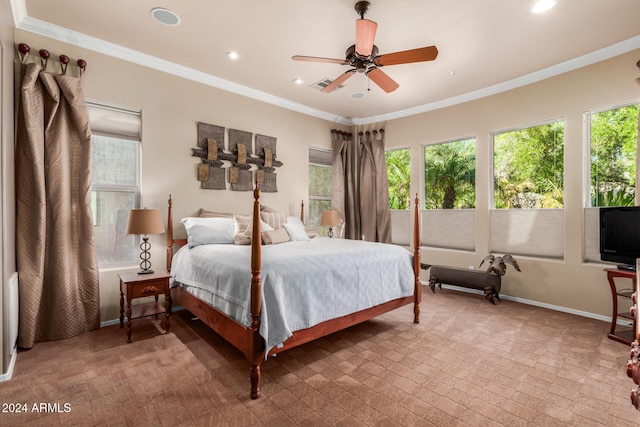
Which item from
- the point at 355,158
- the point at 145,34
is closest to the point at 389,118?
the point at 355,158

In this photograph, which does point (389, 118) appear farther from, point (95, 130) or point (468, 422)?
point (468, 422)

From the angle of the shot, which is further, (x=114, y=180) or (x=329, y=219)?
(x=329, y=219)

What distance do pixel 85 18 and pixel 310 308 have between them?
10.7 feet

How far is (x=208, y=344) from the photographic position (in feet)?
9.25

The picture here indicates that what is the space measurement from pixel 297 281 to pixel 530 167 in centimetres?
369

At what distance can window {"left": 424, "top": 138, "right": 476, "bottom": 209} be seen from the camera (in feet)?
15.6

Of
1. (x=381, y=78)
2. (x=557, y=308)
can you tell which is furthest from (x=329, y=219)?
(x=557, y=308)

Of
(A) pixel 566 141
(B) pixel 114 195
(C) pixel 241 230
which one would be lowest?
(C) pixel 241 230

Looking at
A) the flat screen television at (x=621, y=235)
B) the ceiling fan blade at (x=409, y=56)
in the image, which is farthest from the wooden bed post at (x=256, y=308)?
the flat screen television at (x=621, y=235)

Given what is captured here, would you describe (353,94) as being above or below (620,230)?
above

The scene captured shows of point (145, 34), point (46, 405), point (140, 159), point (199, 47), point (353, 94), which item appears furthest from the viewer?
point (353, 94)

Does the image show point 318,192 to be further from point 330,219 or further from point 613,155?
point 613,155

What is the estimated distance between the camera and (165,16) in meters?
2.78

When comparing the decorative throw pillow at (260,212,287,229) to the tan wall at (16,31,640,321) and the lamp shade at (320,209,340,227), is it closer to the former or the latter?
the tan wall at (16,31,640,321)
